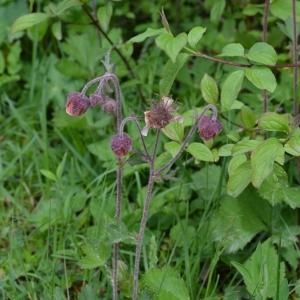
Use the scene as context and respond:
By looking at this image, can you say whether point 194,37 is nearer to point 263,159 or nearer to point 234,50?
point 234,50

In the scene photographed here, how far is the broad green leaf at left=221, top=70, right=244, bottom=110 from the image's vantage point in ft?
5.24

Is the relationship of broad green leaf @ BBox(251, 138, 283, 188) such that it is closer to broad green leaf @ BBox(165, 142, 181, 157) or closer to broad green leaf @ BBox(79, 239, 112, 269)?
broad green leaf @ BBox(165, 142, 181, 157)

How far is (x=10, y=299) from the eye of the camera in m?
1.85

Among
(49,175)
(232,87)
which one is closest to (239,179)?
(232,87)

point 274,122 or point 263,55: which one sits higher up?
point 263,55

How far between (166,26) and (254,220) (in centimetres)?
93

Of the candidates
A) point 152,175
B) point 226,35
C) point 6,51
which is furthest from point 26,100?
point 152,175

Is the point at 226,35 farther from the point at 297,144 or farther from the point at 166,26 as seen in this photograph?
the point at 297,144

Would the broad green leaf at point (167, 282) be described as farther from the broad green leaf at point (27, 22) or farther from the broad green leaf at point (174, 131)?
the broad green leaf at point (27, 22)

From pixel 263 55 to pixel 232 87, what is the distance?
0.47 feet

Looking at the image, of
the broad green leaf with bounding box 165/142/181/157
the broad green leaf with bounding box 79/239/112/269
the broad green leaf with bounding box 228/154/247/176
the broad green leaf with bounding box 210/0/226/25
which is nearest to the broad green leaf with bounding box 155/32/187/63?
the broad green leaf with bounding box 165/142/181/157

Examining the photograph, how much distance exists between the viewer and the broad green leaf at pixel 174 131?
1642mm

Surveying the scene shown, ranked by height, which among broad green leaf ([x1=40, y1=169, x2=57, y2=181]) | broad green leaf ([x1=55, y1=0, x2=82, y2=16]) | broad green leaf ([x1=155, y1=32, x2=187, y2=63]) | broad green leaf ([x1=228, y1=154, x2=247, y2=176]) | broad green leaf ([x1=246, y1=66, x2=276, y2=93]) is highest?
broad green leaf ([x1=55, y1=0, x2=82, y2=16])

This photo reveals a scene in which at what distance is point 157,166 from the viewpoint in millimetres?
1692
